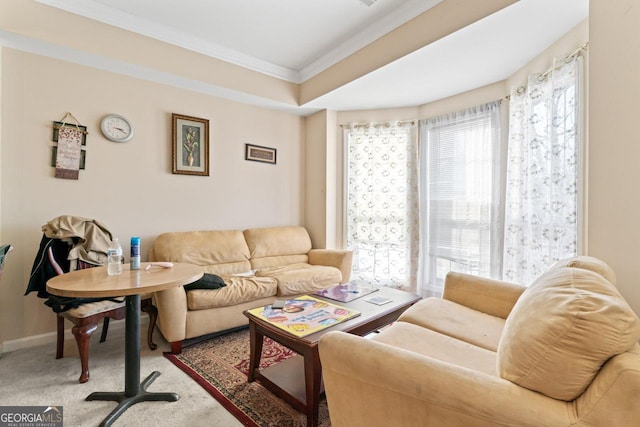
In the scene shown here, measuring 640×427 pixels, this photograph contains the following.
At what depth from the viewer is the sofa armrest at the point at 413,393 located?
857 millimetres

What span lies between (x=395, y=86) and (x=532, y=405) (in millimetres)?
2982

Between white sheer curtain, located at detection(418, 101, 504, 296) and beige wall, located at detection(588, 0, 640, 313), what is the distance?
4.41 feet

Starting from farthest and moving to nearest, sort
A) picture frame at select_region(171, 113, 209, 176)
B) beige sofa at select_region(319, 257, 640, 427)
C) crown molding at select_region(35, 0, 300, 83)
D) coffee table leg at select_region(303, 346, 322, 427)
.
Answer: picture frame at select_region(171, 113, 209, 176) < crown molding at select_region(35, 0, 300, 83) < coffee table leg at select_region(303, 346, 322, 427) < beige sofa at select_region(319, 257, 640, 427)

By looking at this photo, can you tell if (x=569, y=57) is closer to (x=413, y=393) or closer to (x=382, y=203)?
(x=382, y=203)

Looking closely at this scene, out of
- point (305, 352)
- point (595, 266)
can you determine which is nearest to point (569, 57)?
point (595, 266)

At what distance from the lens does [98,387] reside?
71.2 inches

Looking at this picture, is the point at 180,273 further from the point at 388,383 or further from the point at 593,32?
the point at 593,32

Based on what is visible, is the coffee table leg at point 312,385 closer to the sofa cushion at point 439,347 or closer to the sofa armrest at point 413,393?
the sofa armrest at point 413,393

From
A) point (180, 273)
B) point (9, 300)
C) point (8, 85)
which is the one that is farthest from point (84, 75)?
point (180, 273)

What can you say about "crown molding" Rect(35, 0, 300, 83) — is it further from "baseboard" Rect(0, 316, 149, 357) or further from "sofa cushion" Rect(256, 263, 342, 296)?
"baseboard" Rect(0, 316, 149, 357)

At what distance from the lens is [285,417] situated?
5.09 feet

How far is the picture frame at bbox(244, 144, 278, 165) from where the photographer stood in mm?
3658

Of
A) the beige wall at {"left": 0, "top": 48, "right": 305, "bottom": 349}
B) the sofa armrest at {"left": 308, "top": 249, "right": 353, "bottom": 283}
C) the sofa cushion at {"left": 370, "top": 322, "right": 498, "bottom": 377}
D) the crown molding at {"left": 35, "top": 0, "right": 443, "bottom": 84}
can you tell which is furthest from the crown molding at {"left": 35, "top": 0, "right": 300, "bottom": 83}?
the sofa cushion at {"left": 370, "top": 322, "right": 498, "bottom": 377}

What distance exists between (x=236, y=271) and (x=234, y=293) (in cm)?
75
